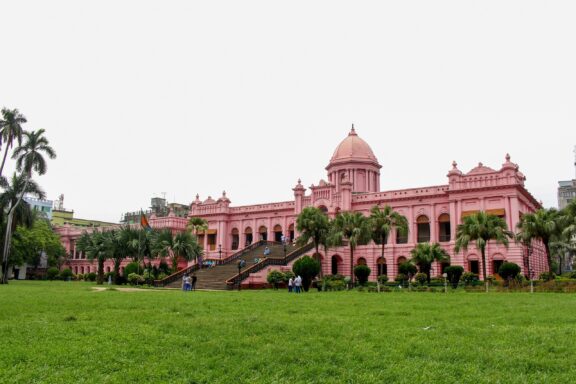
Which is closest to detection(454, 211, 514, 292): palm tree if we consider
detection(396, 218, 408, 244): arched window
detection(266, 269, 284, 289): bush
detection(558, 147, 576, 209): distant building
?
detection(266, 269, 284, 289): bush

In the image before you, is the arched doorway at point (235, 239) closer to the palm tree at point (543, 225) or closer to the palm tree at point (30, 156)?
the palm tree at point (30, 156)

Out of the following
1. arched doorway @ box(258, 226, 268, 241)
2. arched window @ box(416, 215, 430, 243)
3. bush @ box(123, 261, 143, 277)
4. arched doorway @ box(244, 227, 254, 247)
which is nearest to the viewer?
bush @ box(123, 261, 143, 277)

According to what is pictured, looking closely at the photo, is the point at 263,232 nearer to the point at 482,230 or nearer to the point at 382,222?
Answer: the point at 382,222

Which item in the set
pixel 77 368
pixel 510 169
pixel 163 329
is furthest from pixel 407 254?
pixel 77 368

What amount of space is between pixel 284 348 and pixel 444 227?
46593 millimetres

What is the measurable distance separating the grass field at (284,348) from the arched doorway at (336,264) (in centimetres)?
4157

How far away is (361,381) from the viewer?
8.79 m

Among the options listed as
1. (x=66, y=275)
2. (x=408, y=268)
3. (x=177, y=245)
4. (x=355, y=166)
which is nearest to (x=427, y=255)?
(x=408, y=268)

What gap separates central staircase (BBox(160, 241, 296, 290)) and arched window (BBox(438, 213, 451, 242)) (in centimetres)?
1561

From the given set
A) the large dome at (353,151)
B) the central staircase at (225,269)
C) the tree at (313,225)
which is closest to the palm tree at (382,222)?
the tree at (313,225)

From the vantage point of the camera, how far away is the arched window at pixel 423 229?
180ft

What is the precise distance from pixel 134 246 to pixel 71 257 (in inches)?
1680

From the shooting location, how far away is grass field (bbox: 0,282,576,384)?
29.7ft

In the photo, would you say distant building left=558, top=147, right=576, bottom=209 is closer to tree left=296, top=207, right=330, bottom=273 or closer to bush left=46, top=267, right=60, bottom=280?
tree left=296, top=207, right=330, bottom=273
